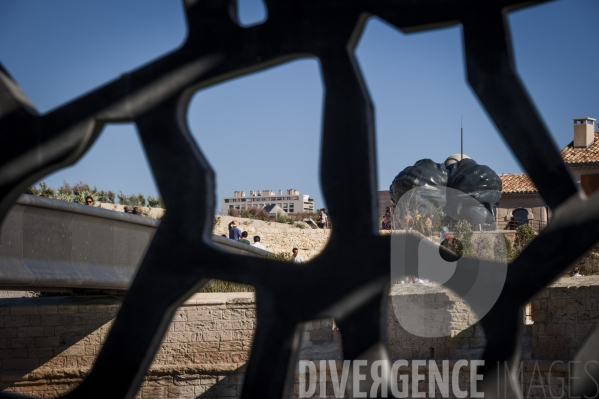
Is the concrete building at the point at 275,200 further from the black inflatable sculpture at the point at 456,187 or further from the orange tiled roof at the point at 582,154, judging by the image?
the black inflatable sculpture at the point at 456,187

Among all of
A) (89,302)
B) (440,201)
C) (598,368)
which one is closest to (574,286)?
(89,302)

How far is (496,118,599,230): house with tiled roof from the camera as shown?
33.1m

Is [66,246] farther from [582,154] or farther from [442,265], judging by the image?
[582,154]

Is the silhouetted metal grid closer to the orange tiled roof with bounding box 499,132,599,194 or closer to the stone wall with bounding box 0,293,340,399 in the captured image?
the stone wall with bounding box 0,293,340,399

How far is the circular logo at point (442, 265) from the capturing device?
2957mm

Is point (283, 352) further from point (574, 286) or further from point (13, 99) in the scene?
point (574, 286)

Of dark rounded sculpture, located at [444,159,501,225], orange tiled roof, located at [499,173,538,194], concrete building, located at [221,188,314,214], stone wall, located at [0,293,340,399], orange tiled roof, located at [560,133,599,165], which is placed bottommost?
stone wall, located at [0,293,340,399]

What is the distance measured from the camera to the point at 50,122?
11.0ft

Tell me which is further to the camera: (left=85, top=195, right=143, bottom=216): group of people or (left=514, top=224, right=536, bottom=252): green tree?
(left=514, top=224, right=536, bottom=252): green tree

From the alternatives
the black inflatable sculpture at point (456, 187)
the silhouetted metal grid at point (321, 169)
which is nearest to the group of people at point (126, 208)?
the silhouetted metal grid at point (321, 169)

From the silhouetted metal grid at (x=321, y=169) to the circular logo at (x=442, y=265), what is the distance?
0.12 metres

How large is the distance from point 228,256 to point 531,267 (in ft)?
3.90

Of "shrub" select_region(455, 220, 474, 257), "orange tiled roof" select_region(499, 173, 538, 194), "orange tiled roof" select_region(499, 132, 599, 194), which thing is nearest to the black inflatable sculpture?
"shrub" select_region(455, 220, 474, 257)

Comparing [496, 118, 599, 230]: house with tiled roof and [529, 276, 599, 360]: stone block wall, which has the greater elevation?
[496, 118, 599, 230]: house with tiled roof
